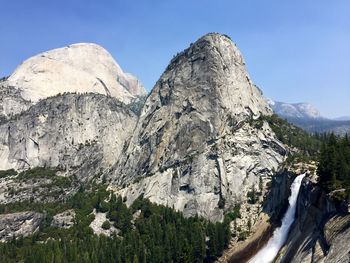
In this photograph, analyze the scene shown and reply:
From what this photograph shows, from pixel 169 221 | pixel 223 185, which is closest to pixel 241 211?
pixel 223 185

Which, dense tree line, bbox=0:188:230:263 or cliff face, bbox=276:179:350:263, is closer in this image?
cliff face, bbox=276:179:350:263

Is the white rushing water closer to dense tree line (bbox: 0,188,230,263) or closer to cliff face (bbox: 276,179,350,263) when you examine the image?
cliff face (bbox: 276,179,350,263)

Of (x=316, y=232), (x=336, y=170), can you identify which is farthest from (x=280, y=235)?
(x=316, y=232)

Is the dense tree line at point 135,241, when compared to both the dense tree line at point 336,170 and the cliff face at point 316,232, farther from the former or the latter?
the dense tree line at point 336,170

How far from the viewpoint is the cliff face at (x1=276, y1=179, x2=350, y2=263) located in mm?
91625

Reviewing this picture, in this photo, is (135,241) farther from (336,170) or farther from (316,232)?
(336,170)

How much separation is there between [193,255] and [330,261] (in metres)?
65.3

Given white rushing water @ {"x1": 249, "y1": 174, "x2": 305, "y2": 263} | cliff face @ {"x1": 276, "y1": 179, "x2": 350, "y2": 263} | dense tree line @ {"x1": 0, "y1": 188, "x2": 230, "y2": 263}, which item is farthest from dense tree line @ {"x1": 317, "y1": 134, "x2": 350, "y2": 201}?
dense tree line @ {"x1": 0, "y1": 188, "x2": 230, "y2": 263}

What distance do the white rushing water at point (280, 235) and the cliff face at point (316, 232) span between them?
5.02 meters

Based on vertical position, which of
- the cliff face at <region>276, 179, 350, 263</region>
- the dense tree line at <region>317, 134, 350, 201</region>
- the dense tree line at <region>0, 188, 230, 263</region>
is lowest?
the dense tree line at <region>0, 188, 230, 263</region>

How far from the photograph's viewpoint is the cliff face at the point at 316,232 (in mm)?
91625

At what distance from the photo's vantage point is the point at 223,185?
194750 mm

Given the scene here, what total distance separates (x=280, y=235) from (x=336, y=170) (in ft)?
124

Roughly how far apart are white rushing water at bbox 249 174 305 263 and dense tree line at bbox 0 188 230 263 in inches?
771
